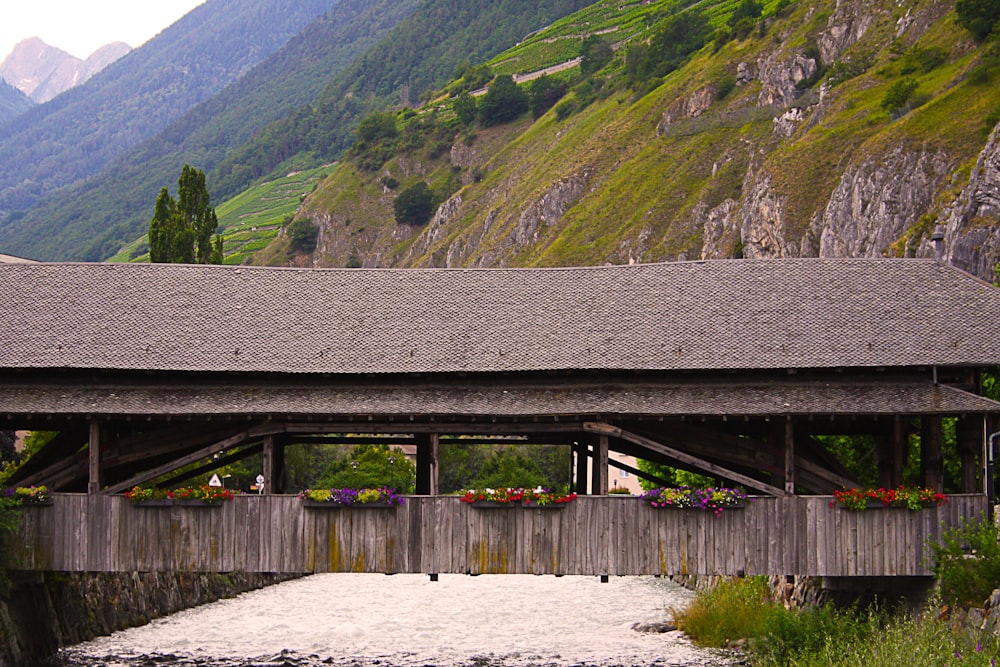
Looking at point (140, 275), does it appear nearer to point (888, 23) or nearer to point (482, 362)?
point (482, 362)

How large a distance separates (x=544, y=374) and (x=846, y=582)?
7.99 metres

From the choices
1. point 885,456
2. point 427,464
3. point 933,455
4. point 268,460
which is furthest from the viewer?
point 427,464

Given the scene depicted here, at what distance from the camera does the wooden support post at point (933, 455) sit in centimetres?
2642

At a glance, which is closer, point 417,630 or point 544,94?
point 417,630

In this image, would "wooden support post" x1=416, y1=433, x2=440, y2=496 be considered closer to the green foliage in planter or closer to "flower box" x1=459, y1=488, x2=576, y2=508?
"flower box" x1=459, y1=488, x2=576, y2=508

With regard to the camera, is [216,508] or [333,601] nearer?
[216,508]

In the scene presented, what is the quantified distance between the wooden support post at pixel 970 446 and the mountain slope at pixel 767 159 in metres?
24.2

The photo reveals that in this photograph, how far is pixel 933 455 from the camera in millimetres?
26531

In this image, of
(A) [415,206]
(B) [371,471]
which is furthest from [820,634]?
(A) [415,206]

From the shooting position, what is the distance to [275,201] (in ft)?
637

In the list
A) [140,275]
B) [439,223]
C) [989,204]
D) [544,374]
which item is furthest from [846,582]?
[439,223]

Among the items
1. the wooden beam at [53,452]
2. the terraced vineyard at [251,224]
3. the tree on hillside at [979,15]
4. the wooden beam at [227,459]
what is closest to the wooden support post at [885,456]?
the wooden beam at [227,459]

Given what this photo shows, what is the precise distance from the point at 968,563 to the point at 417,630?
1612 cm

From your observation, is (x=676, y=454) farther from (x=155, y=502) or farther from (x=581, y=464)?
(x=155, y=502)
